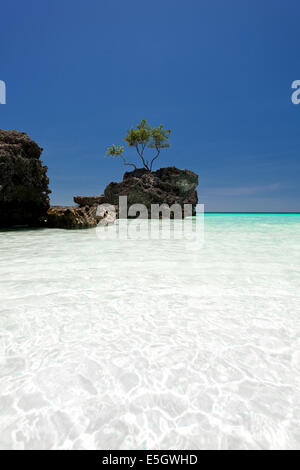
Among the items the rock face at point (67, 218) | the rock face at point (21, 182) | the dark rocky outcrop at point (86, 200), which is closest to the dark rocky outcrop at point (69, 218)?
the rock face at point (67, 218)

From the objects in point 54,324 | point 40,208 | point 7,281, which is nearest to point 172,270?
point 54,324

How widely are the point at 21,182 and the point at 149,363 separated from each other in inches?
386

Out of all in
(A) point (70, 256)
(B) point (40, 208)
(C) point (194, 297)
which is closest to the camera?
(C) point (194, 297)

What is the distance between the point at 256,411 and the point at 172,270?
2.62m

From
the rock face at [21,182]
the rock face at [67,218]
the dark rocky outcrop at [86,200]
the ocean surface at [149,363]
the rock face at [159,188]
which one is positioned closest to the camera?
the ocean surface at [149,363]

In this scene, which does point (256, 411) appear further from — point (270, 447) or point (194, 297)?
point (194, 297)

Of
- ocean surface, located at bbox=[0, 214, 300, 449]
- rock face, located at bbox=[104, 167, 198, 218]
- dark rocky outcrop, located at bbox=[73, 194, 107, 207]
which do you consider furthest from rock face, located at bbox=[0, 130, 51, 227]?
rock face, located at bbox=[104, 167, 198, 218]

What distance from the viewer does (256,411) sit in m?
1.18

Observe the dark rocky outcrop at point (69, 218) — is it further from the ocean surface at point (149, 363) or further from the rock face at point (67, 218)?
the ocean surface at point (149, 363)

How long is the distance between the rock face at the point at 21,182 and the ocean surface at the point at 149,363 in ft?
23.9

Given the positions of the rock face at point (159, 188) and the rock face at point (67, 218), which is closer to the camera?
the rock face at point (67, 218)

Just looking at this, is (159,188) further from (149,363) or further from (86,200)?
(149,363)

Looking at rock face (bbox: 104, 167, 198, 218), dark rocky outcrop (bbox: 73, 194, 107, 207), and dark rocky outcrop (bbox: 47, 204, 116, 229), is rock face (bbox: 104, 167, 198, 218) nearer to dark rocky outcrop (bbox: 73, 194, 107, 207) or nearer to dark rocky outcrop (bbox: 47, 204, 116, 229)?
dark rocky outcrop (bbox: 73, 194, 107, 207)

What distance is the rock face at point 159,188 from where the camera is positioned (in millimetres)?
19656
